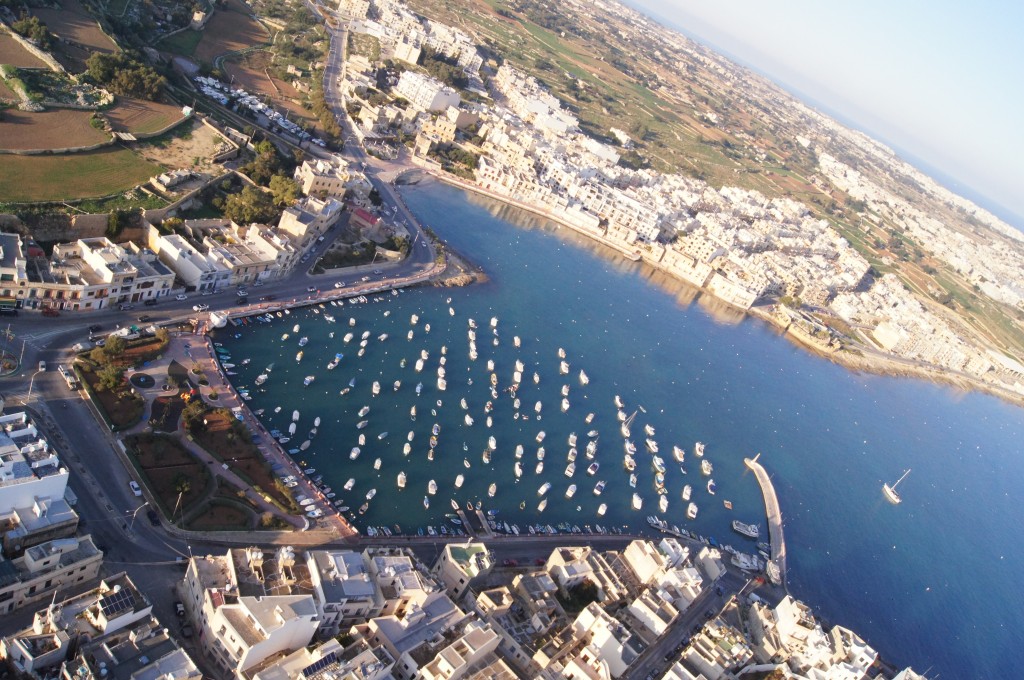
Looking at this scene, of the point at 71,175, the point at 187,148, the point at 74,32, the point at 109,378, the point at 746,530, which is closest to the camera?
the point at 109,378

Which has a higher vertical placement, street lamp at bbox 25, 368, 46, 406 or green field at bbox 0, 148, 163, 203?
green field at bbox 0, 148, 163, 203

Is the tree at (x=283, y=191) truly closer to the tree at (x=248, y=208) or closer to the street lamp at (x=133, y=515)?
the tree at (x=248, y=208)

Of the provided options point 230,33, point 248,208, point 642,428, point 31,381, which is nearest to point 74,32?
point 248,208

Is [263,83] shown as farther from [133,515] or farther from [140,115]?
[133,515]

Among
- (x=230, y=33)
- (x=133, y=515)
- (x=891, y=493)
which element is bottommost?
(x=133, y=515)

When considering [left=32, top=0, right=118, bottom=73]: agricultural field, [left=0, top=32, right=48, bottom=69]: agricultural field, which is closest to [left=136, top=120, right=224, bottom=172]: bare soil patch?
[left=32, top=0, right=118, bottom=73]: agricultural field

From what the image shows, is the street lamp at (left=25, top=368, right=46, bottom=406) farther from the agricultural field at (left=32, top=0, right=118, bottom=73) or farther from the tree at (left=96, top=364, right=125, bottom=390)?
the agricultural field at (left=32, top=0, right=118, bottom=73)

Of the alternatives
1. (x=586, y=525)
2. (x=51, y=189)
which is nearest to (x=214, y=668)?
(x=586, y=525)
